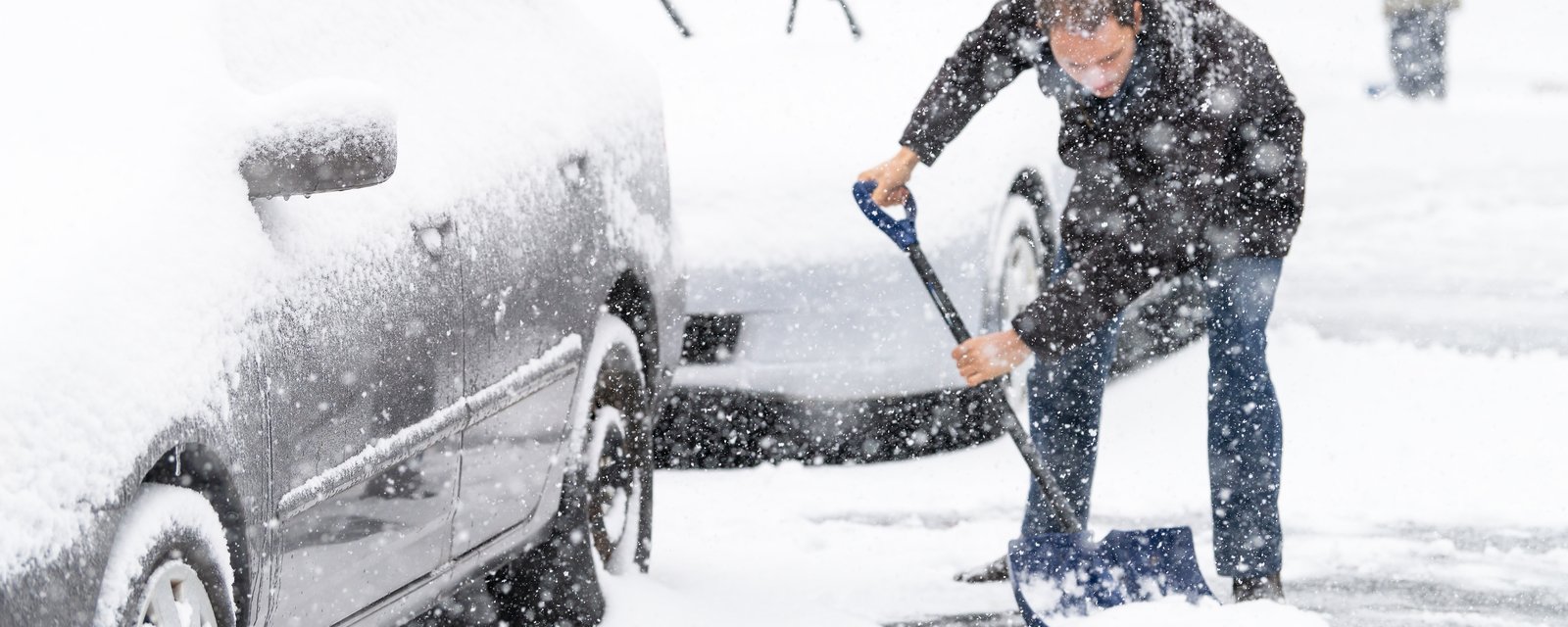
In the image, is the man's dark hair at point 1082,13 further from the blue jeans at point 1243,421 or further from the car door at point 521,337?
the car door at point 521,337

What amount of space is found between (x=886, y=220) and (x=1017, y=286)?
141 centimetres

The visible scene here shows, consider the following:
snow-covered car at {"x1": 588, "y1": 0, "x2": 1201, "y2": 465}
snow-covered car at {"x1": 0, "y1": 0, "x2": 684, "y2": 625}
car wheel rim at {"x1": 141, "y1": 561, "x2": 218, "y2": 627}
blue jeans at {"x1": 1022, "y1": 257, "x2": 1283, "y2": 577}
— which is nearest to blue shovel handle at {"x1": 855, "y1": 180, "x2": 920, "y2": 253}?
snow-covered car at {"x1": 0, "y1": 0, "x2": 684, "y2": 625}

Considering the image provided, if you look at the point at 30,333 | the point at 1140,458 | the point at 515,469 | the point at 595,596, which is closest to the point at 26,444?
the point at 30,333

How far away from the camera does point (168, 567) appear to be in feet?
8.18

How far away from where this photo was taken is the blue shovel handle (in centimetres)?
448

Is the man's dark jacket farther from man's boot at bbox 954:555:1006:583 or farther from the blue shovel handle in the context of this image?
man's boot at bbox 954:555:1006:583

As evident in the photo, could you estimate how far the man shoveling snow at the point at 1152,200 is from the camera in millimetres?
3926

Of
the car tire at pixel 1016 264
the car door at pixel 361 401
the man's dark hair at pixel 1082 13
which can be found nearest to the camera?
the car door at pixel 361 401

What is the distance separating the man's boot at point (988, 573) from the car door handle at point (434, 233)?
1.72m

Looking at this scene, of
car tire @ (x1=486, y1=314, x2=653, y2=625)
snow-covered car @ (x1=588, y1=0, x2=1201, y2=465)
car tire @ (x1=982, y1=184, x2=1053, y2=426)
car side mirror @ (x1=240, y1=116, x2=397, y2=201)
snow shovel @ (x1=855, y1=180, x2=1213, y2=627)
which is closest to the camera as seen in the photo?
car side mirror @ (x1=240, y1=116, x2=397, y2=201)

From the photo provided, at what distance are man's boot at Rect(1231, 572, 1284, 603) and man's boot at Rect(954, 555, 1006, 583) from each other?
566mm

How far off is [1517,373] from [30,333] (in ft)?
18.3

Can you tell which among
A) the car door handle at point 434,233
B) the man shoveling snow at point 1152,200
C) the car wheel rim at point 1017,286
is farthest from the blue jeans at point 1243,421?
the car door handle at point 434,233

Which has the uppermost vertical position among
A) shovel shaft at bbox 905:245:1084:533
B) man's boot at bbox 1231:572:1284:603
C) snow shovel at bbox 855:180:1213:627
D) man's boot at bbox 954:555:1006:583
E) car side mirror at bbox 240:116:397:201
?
car side mirror at bbox 240:116:397:201
